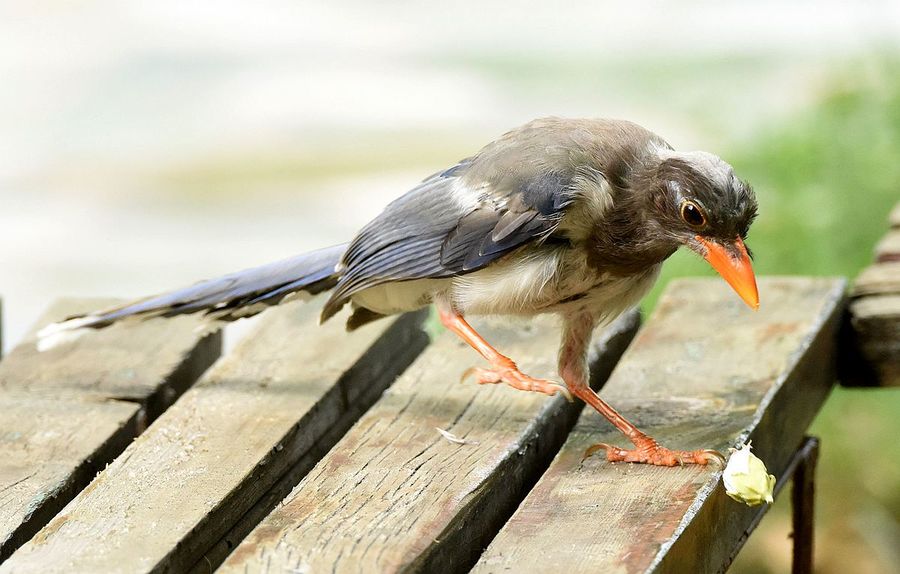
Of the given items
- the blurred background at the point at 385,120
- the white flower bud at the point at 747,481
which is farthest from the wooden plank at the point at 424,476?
the blurred background at the point at 385,120

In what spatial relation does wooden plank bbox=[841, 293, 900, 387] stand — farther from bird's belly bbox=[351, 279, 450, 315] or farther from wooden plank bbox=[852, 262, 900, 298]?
bird's belly bbox=[351, 279, 450, 315]

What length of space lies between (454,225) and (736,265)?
0.64 m

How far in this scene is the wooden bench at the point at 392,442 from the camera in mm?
2297

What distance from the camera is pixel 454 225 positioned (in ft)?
9.41

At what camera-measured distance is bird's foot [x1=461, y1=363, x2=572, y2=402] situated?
2824mm

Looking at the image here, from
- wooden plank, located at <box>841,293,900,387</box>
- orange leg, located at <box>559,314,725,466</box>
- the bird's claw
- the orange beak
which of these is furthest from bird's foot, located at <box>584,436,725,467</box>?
wooden plank, located at <box>841,293,900,387</box>

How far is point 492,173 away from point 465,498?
794mm

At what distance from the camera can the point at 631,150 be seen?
111 inches

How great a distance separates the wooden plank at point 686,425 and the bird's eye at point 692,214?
482mm

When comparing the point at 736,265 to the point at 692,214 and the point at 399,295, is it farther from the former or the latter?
the point at 399,295

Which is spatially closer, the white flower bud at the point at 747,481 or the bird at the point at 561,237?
the white flower bud at the point at 747,481

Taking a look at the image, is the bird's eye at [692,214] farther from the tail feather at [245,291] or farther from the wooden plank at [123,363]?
the wooden plank at [123,363]

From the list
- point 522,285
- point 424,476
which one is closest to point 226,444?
point 424,476

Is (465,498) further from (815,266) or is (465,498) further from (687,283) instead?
(815,266)
